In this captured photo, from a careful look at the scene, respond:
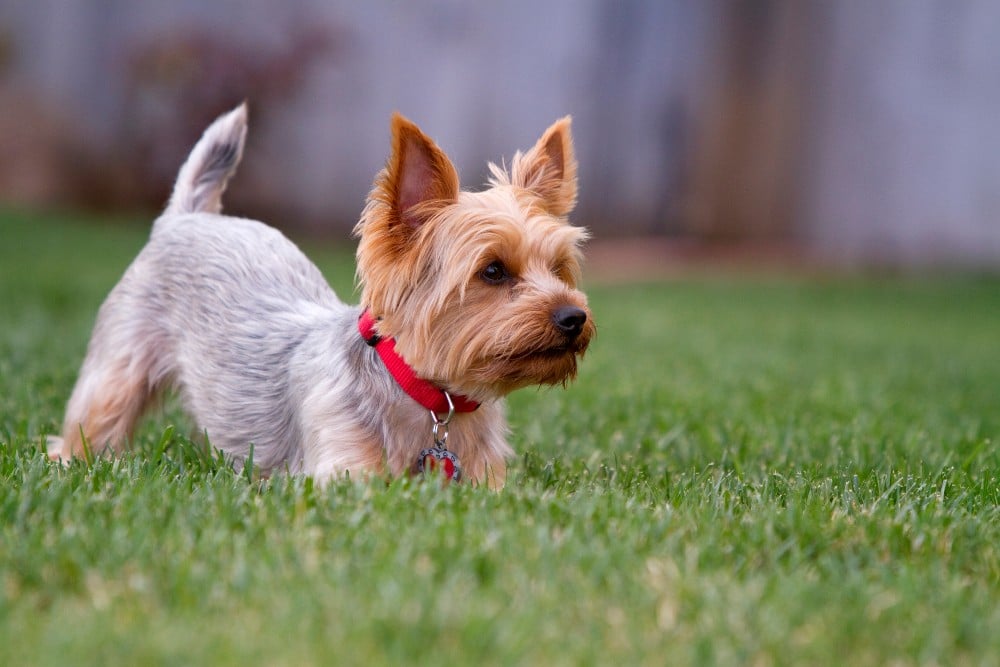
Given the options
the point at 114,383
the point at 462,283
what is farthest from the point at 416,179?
the point at 114,383

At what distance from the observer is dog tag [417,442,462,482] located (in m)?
3.86

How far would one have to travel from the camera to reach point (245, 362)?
4535mm

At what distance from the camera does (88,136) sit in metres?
14.2

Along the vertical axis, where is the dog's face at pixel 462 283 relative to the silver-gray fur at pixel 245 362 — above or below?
above

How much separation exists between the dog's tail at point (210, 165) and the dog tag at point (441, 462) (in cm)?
210

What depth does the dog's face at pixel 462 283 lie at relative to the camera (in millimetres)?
3795

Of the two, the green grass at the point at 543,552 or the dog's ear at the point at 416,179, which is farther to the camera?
the dog's ear at the point at 416,179

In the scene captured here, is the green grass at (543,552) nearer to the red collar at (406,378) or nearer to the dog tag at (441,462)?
the dog tag at (441,462)

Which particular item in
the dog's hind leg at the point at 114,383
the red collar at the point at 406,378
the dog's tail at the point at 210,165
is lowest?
the dog's hind leg at the point at 114,383

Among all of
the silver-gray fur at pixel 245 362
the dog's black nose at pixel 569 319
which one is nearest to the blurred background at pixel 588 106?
the silver-gray fur at pixel 245 362

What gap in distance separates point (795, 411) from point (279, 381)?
2.93 meters

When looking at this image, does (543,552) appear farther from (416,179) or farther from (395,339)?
(416,179)

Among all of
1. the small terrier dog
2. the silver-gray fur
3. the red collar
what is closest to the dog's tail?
the silver-gray fur

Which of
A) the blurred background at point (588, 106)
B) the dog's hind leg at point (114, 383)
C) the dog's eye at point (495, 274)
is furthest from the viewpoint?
the blurred background at point (588, 106)
